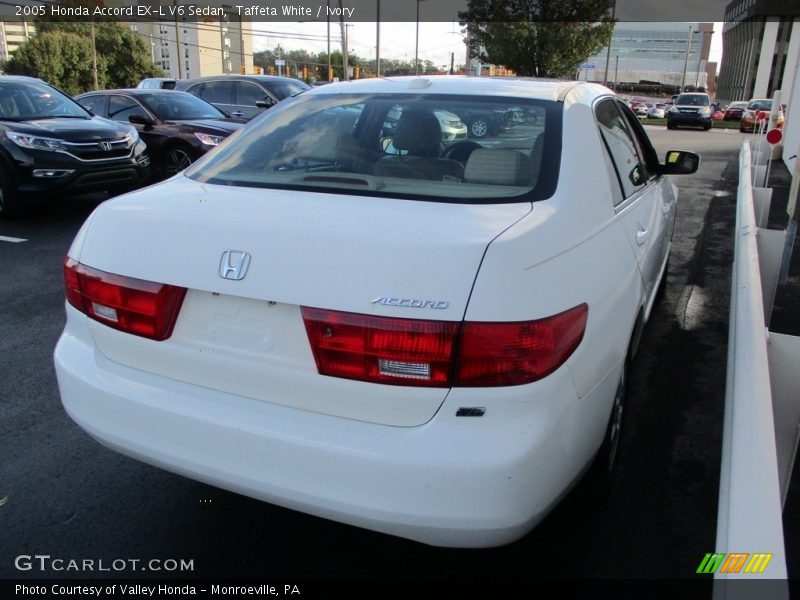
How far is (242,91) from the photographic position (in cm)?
1383

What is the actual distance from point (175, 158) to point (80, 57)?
195ft

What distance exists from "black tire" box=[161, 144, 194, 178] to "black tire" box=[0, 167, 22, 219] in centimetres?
239

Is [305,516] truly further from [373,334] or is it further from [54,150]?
[54,150]

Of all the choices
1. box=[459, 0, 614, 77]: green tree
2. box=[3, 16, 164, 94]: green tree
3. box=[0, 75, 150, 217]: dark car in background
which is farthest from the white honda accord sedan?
box=[3, 16, 164, 94]: green tree

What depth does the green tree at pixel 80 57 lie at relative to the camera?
57.2 metres

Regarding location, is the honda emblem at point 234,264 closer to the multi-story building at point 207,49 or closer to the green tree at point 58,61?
the green tree at point 58,61

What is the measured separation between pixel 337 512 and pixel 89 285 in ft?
3.70

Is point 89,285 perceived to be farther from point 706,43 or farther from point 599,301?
point 706,43

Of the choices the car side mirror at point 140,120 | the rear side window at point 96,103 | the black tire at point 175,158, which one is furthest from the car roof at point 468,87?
the rear side window at point 96,103

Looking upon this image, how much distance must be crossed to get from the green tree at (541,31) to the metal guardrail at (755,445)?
31234 mm

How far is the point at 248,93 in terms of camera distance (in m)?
13.8

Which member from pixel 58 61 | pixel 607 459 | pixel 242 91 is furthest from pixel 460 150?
pixel 58 61

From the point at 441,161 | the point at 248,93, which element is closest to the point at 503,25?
the point at 248,93

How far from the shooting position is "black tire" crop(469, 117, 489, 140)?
9.32 ft
